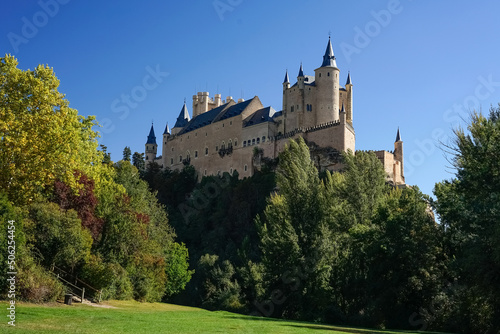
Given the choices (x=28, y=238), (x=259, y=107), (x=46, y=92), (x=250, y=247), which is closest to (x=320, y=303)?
(x=28, y=238)

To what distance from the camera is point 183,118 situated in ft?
350

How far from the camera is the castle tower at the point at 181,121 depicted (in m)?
104

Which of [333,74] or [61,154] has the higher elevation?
[333,74]

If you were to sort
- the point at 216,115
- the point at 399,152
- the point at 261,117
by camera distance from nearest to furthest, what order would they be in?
the point at 399,152, the point at 261,117, the point at 216,115

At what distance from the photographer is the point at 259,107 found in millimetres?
86938

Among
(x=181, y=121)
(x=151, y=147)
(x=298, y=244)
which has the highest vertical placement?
(x=181, y=121)

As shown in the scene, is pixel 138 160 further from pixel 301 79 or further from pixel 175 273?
pixel 175 273

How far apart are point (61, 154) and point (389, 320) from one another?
1857 cm

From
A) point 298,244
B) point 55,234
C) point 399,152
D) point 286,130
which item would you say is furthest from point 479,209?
point 286,130

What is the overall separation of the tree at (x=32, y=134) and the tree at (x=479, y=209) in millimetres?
18798

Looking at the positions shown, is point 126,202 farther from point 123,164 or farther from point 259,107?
point 259,107

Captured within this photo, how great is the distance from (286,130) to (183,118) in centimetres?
3543

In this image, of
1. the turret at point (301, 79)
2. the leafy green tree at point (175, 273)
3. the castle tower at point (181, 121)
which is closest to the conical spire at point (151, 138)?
the castle tower at point (181, 121)

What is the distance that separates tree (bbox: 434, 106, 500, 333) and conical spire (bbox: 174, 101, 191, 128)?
8157 cm
